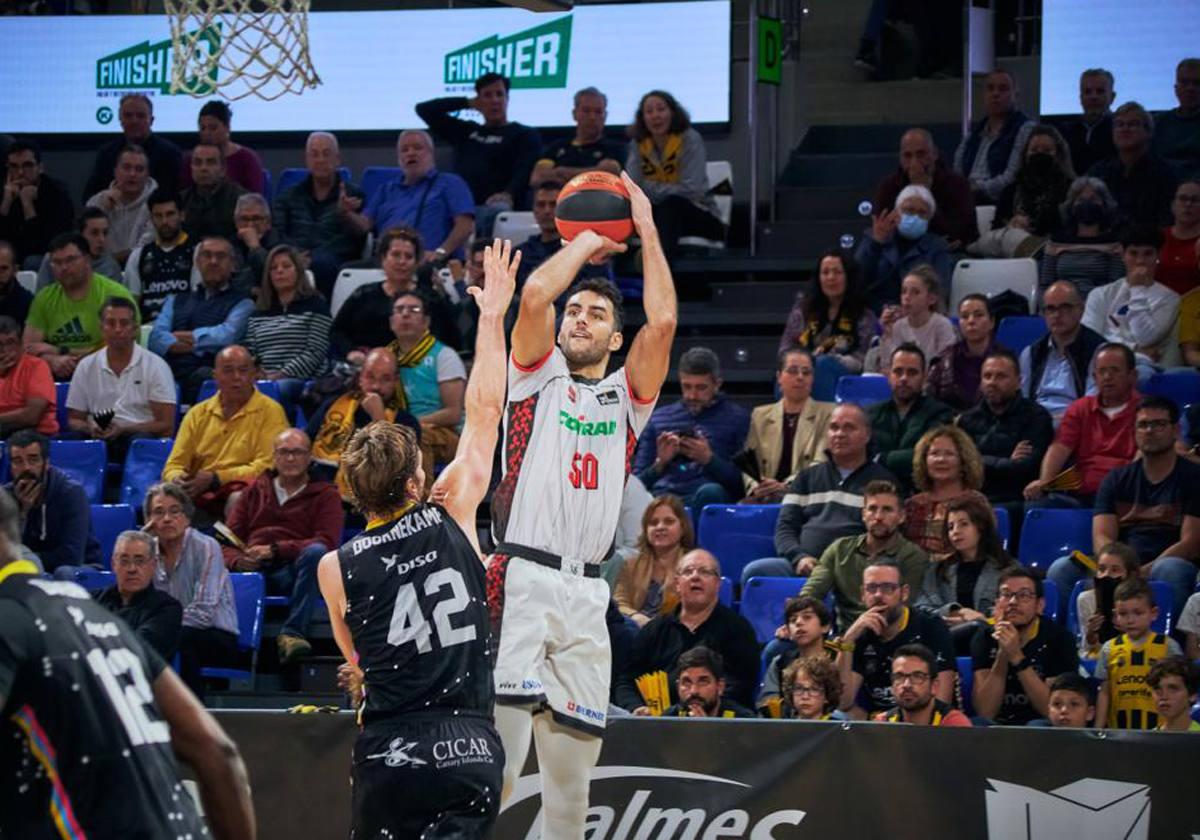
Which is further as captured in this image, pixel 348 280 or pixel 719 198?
pixel 719 198

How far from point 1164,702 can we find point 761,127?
25.7 feet

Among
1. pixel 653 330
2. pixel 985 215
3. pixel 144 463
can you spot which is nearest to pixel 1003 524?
pixel 985 215

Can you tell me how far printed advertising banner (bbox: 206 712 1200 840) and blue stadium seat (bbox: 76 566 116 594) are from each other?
8.82ft

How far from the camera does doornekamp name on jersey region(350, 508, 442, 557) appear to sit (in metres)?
5.62

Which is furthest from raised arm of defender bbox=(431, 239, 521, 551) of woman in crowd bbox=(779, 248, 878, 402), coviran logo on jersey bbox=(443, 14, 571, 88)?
coviran logo on jersey bbox=(443, 14, 571, 88)

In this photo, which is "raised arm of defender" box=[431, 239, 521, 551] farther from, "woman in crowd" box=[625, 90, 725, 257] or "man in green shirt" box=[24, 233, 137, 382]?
"man in green shirt" box=[24, 233, 137, 382]

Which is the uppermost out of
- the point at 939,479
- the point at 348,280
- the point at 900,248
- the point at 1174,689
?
the point at 900,248

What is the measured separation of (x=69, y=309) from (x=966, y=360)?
6.11 meters

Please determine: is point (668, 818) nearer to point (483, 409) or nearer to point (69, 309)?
point (483, 409)

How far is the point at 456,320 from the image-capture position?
12.1 meters

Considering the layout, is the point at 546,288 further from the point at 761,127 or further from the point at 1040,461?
the point at 761,127

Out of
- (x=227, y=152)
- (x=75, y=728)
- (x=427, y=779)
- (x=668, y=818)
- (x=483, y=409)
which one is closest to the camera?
(x=75, y=728)

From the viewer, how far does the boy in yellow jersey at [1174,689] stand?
26.6 ft

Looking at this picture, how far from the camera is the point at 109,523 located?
11211 millimetres
